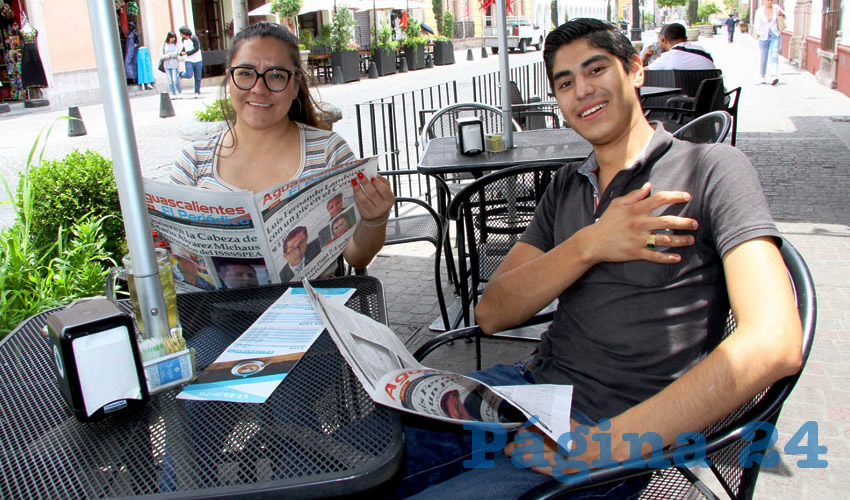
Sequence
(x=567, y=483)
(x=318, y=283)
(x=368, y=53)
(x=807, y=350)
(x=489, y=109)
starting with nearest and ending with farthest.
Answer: (x=567, y=483), (x=807, y=350), (x=318, y=283), (x=489, y=109), (x=368, y=53)

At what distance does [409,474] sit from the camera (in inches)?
61.3

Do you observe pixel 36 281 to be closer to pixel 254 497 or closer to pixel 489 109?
pixel 254 497

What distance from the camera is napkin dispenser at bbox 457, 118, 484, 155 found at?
3.85 meters

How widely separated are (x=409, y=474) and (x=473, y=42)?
43.1 meters

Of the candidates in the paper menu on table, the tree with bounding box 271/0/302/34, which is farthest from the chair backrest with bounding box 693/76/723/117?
the tree with bounding box 271/0/302/34

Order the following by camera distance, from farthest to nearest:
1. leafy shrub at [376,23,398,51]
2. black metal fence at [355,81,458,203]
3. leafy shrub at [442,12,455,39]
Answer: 1. leafy shrub at [442,12,455,39]
2. leafy shrub at [376,23,398,51]
3. black metal fence at [355,81,458,203]

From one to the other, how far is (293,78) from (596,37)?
107 centimetres

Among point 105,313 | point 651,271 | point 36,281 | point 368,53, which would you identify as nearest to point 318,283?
point 105,313

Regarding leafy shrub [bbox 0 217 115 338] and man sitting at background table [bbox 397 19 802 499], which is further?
leafy shrub [bbox 0 217 115 338]

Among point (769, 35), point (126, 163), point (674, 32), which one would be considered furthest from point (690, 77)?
point (769, 35)

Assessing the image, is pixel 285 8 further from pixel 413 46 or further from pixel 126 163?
pixel 126 163

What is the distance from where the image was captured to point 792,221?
5.27 meters

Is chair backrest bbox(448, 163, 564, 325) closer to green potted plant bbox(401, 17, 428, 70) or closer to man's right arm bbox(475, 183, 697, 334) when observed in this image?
man's right arm bbox(475, 183, 697, 334)

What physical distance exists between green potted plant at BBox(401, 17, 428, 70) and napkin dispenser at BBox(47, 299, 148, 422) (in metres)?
26.7
